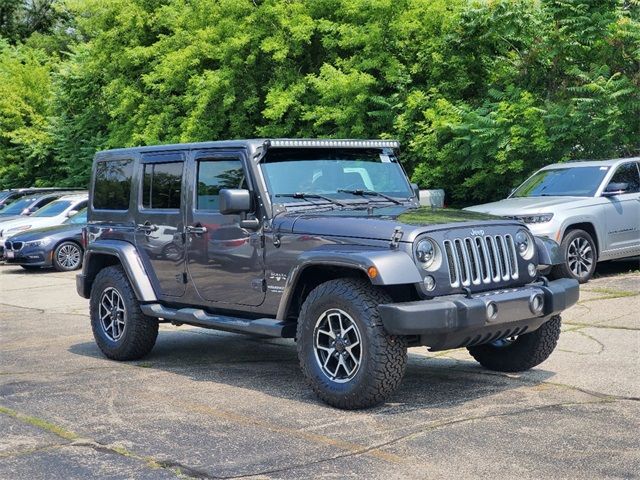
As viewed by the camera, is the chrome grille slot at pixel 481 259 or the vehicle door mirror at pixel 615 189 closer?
the chrome grille slot at pixel 481 259

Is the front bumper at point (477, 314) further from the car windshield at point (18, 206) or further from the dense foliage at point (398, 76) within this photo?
the car windshield at point (18, 206)

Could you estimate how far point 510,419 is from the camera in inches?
240

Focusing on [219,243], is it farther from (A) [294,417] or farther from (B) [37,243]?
(B) [37,243]

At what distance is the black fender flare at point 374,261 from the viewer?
20.0 feet

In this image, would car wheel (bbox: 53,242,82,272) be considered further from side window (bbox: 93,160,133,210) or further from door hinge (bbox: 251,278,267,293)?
door hinge (bbox: 251,278,267,293)

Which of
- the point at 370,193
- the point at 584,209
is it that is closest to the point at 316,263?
the point at 370,193

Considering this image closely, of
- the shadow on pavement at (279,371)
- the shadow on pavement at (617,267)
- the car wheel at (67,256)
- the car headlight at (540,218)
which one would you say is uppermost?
the car headlight at (540,218)

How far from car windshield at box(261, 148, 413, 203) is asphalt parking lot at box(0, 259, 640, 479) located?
148cm

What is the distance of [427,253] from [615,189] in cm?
797

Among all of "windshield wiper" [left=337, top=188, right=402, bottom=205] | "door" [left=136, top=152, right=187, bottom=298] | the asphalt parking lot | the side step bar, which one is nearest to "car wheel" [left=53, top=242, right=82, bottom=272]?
the asphalt parking lot

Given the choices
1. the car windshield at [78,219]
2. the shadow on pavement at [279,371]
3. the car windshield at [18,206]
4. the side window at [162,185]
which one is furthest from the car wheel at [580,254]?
the car windshield at [18,206]

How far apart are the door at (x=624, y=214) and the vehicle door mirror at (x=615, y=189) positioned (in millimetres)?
20

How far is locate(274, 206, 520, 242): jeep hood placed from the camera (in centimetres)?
643

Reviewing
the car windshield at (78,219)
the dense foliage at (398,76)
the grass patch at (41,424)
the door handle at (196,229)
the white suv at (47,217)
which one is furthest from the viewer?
the white suv at (47,217)
